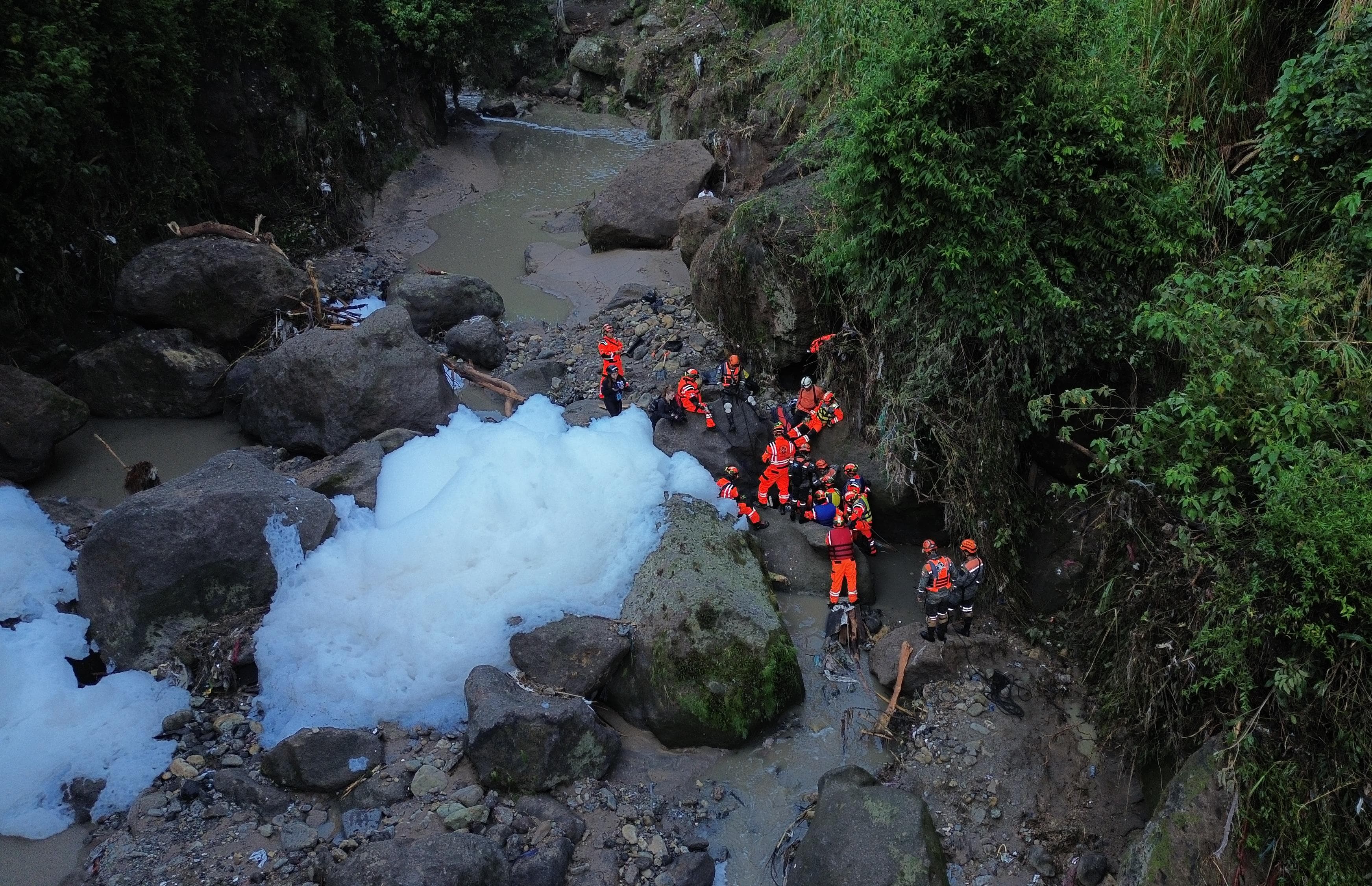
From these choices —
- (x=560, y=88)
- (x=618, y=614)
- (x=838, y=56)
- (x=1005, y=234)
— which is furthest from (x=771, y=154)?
(x=560, y=88)

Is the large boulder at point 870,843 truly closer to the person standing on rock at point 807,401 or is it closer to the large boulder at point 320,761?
the large boulder at point 320,761

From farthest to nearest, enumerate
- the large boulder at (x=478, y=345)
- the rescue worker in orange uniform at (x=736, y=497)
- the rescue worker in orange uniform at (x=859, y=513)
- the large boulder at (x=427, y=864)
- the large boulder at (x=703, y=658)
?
the large boulder at (x=478, y=345), the rescue worker in orange uniform at (x=736, y=497), the rescue worker in orange uniform at (x=859, y=513), the large boulder at (x=703, y=658), the large boulder at (x=427, y=864)

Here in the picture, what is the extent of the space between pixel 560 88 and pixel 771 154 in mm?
15973

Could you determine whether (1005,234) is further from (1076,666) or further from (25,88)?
(25,88)

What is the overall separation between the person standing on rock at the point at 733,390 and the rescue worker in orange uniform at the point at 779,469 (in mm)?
757

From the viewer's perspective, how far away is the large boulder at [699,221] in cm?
1297

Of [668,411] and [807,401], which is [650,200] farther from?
[807,401]

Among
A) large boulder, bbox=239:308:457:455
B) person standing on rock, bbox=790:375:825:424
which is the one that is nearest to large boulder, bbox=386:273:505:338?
large boulder, bbox=239:308:457:455

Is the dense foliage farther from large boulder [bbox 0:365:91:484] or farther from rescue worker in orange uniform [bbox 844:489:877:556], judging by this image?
rescue worker in orange uniform [bbox 844:489:877:556]

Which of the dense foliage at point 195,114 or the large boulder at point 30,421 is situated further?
the dense foliage at point 195,114

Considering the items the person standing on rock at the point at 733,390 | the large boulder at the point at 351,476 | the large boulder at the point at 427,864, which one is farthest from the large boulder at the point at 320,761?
the person standing on rock at the point at 733,390

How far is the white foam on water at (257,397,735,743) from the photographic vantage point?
7.42m

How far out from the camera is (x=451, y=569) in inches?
319

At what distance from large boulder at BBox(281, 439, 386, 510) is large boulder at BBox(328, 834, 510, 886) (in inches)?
163
